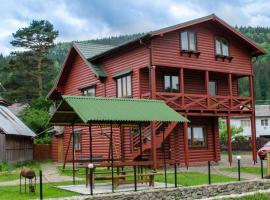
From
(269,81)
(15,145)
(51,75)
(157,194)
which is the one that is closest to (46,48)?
(51,75)

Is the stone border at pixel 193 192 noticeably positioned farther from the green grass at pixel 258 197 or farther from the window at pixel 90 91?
the window at pixel 90 91

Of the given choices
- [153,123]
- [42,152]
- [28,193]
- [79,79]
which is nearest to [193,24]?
[153,123]

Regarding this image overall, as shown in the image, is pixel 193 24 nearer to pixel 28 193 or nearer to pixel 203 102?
pixel 203 102

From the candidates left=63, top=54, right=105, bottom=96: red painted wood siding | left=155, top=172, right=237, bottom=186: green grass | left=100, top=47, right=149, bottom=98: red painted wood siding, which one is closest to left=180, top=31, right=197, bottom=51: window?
left=100, top=47, right=149, bottom=98: red painted wood siding

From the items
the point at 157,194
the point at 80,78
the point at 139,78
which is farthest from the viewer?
the point at 80,78

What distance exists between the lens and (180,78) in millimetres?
27094

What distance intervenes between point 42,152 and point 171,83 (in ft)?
58.1

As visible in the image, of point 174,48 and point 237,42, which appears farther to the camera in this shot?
point 237,42

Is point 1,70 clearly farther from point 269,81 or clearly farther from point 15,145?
point 269,81

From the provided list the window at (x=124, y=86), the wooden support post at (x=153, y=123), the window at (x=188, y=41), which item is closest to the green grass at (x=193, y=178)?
the wooden support post at (x=153, y=123)

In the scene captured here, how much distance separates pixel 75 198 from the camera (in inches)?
568

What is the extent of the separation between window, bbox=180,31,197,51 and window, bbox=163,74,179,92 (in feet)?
6.56

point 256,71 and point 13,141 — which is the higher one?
point 256,71

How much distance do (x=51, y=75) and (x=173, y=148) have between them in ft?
106
